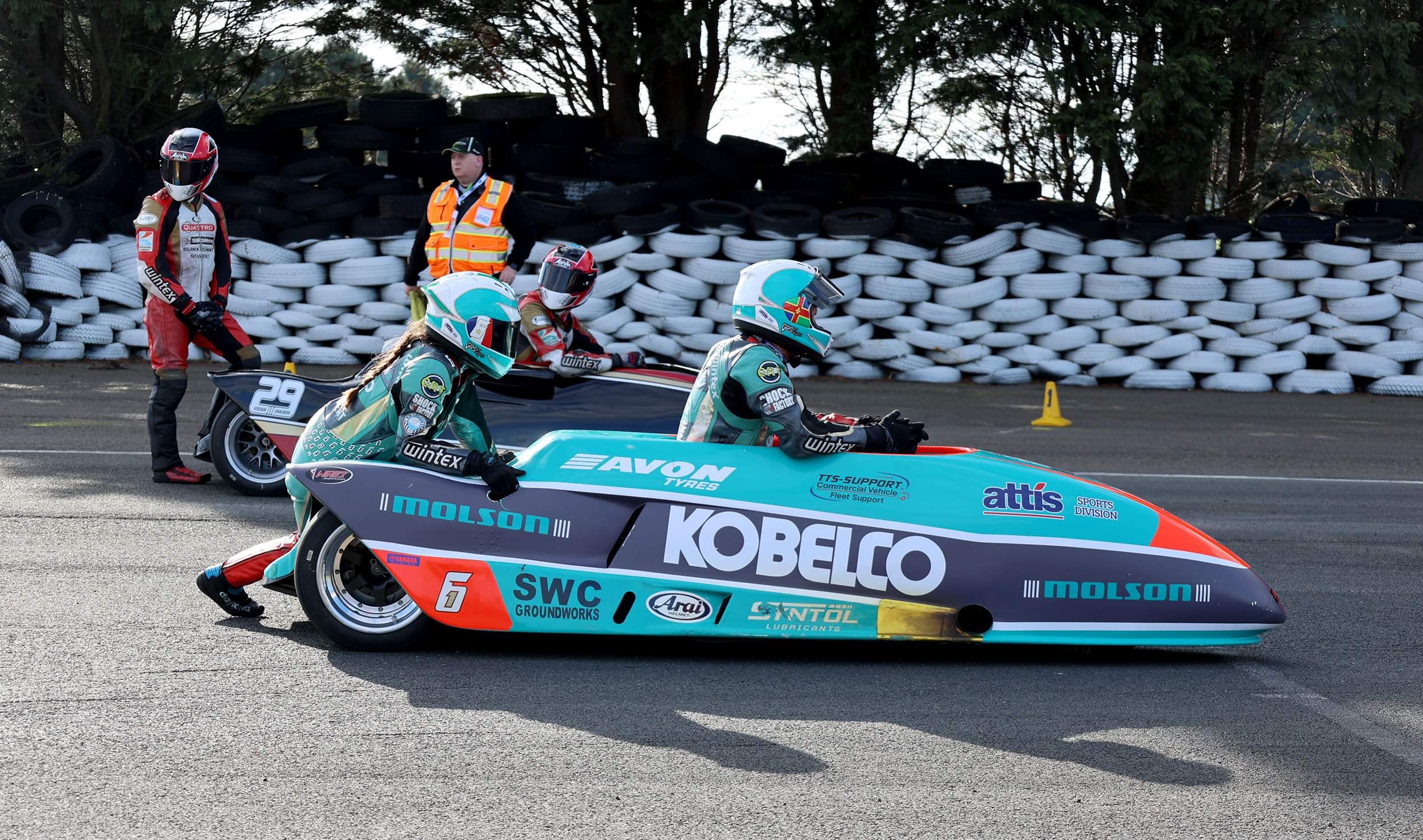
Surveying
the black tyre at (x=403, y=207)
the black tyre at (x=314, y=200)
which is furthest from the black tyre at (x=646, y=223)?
the black tyre at (x=314, y=200)

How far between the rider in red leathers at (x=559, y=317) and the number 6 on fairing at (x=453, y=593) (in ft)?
11.0

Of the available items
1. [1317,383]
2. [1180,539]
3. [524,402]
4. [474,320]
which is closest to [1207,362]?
[1317,383]

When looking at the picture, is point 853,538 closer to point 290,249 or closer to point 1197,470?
point 1197,470

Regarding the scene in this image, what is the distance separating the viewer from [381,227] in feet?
52.2


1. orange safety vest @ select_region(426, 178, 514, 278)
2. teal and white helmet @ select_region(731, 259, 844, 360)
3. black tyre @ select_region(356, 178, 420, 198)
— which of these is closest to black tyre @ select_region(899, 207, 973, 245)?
black tyre @ select_region(356, 178, 420, 198)

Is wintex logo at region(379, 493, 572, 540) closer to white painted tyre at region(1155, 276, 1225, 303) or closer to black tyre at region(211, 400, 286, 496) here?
black tyre at region(211, 400, 286, 496)

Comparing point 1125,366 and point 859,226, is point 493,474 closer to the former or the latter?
point 859,226

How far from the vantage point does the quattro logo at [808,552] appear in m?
5.13

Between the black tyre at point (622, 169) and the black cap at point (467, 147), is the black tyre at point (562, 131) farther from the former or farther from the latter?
the black cap at point (467, 147)

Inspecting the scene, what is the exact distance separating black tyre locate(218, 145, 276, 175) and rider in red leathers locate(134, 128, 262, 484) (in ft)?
26.4

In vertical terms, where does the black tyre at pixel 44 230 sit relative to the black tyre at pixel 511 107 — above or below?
below

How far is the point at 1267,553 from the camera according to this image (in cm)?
747

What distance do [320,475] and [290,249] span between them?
452 inches

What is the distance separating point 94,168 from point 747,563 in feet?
46.3
